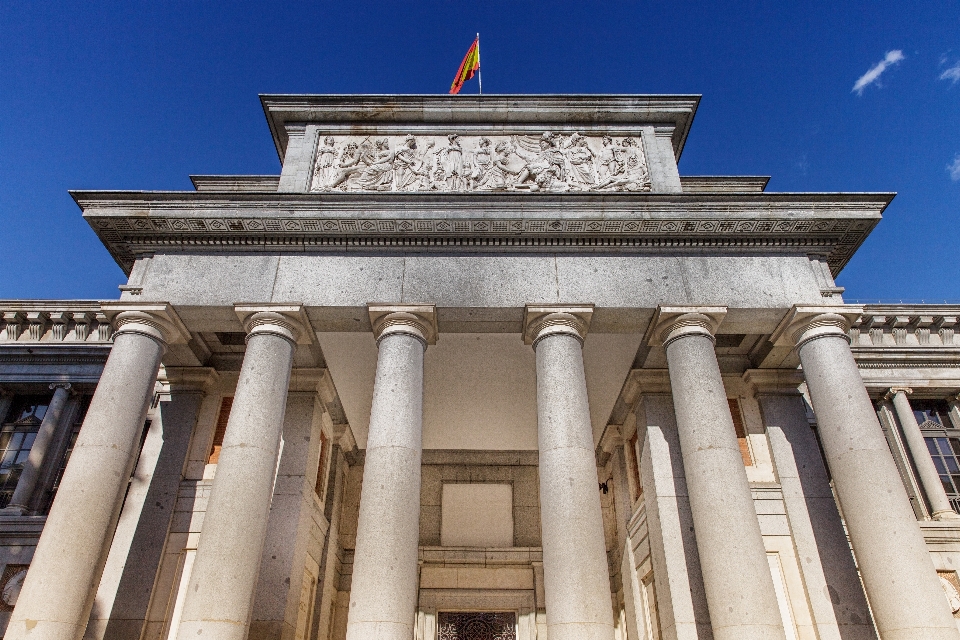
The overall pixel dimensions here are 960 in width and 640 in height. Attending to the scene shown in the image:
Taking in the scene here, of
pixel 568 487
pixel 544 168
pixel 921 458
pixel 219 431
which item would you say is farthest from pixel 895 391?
pixel 219 431

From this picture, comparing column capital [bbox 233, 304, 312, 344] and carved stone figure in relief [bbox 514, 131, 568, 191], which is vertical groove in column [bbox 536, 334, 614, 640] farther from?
column capital [bbox 233, 304, 312, 344]

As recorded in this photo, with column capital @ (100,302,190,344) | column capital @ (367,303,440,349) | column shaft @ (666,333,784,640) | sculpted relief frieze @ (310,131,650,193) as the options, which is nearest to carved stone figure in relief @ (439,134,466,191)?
Result: sculpted relief frieze @ (310,131,650,193)

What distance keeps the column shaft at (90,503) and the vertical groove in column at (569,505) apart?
9327 mm

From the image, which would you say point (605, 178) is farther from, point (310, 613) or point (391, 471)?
point (310, 613)

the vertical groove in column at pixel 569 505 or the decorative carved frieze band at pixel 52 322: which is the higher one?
the decorative carved frieze band at pixel 52 322

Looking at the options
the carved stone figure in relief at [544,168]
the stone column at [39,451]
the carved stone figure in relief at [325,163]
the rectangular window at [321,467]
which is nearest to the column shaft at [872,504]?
the carved stone figure in relief at [544,168]

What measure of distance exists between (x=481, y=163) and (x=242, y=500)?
11002mm

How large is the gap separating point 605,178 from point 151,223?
12.4 meters

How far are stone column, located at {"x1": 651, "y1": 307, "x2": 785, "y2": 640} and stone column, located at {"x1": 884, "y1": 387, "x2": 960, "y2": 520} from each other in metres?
10.6

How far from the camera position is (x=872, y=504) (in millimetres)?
13328

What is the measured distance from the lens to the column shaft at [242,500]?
39.7ft

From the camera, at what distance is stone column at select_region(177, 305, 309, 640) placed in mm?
12102

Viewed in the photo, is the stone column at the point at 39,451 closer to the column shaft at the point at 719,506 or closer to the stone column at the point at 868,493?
the column shaft at the point at 719,506

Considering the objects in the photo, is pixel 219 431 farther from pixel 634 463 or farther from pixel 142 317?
pixel 634 463
